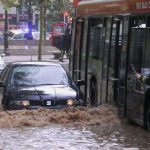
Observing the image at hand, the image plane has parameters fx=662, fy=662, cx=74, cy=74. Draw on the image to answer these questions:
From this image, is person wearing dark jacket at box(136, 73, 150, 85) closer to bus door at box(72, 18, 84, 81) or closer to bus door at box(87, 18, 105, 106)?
bus door at box(87, 18, 105, 106)

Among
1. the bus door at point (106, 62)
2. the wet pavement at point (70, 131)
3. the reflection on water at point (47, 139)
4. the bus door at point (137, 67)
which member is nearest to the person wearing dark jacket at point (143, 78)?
the bus door at point (137, 67)

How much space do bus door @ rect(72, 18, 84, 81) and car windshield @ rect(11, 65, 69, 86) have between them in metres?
3.14

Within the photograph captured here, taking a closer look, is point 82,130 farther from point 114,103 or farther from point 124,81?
point 114,103

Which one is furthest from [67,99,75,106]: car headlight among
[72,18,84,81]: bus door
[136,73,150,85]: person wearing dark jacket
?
[72,18,84,81]: bus door

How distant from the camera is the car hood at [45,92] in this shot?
14719 mm

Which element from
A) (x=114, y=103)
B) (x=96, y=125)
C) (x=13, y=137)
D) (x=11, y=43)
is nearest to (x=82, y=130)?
(x=96, y=125)

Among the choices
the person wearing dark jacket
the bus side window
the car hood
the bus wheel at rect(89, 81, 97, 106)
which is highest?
the bus side window

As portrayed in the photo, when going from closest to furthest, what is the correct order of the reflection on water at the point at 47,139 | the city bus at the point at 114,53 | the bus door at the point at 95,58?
the reflection on water at the point at 47,139, the city bus at the point at 114,53, the bus door at the point at 95,58

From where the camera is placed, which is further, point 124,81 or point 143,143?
point 124,81

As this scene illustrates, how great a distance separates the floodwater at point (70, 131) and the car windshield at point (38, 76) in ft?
4.79

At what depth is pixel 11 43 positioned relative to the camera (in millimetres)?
54969

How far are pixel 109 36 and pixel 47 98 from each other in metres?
2.60

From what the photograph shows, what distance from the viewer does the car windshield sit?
620 inches

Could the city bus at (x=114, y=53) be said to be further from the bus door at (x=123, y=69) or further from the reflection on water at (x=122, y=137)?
the reflection on water at (x=122, y=137)
